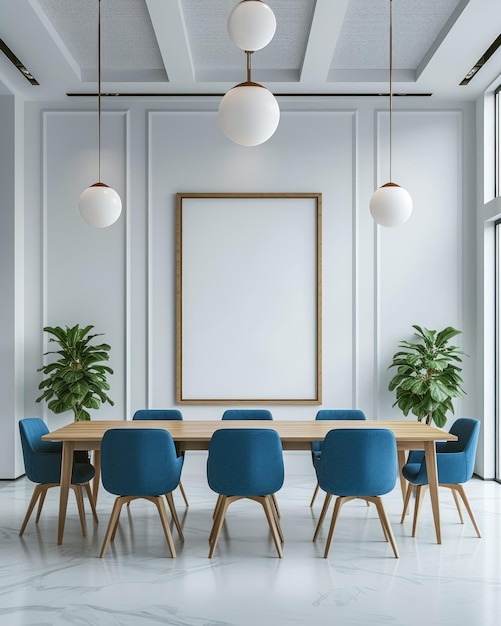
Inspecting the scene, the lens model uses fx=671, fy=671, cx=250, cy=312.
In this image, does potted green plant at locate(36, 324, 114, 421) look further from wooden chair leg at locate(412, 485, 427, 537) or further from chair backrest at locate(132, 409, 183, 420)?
wooden chair leg at locate(412, 485, 427, 537)

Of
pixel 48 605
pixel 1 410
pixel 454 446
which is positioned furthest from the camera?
pixel 1 410

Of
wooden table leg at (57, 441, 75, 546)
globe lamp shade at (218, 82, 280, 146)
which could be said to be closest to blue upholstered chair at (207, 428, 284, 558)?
wooden table leg at (57, 441, 75, 546)

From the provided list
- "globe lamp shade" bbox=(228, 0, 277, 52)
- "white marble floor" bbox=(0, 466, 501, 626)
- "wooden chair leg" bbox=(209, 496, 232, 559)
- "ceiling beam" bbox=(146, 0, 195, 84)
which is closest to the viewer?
"white marble floor" bbox=(0, 466, 501, 626)

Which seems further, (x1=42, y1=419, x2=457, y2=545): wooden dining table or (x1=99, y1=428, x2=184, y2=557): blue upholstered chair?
(x1=42, y1=419, x2=457, y2=545): wooden dining table

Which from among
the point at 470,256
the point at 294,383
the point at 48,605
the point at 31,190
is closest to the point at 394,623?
the point at 48,605

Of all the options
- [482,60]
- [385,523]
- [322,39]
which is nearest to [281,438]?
[385,523]

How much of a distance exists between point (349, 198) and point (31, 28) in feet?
10.6

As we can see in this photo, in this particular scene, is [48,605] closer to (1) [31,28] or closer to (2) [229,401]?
(2) [229,401]

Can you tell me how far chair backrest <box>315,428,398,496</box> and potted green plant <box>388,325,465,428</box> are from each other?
2046 mm

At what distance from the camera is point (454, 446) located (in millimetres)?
4930

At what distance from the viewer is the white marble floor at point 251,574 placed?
3.22 metres

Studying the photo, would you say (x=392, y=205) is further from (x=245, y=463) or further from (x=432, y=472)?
(x=245, y=463)

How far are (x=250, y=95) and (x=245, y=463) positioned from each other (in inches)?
82.2

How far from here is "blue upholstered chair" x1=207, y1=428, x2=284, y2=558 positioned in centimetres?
399
